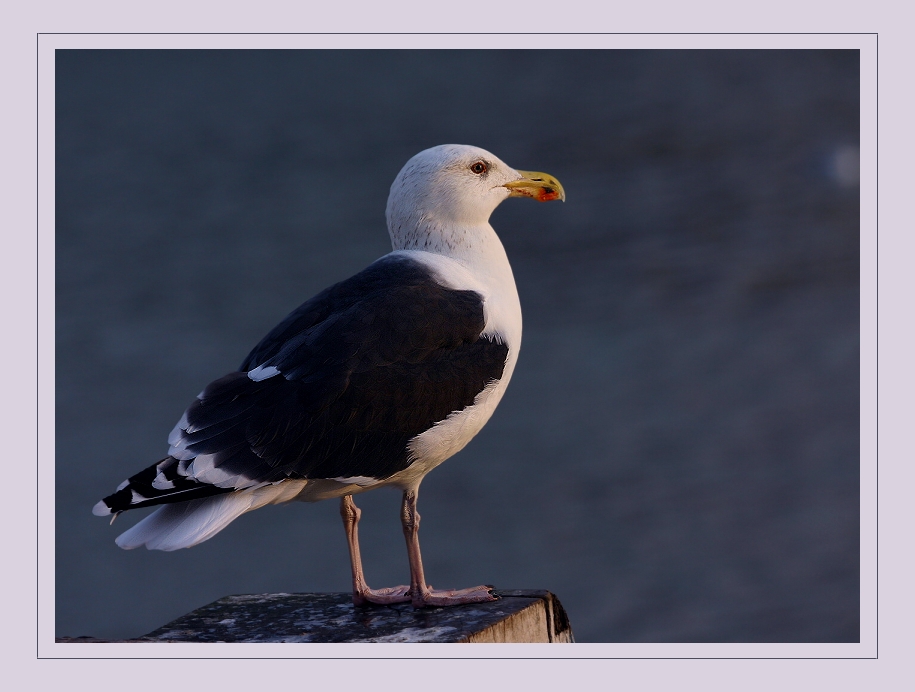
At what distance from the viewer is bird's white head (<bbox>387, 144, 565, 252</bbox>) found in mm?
4000

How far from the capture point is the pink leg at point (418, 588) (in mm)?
3824

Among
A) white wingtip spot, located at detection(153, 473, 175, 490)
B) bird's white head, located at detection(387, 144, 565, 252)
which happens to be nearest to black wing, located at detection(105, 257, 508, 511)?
white wingtip spot, located at detection(153, 473, 175, 490)

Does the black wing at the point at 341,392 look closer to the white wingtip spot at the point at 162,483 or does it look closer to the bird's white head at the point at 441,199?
the white wingtip spot at the point at 162,483

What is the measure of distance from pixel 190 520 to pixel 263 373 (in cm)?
57

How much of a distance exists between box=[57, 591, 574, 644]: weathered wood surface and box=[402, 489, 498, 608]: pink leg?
4cm

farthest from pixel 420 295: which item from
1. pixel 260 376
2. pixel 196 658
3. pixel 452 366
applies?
pixel 196 658

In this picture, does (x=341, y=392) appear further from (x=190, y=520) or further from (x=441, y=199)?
(x=441, y=199)

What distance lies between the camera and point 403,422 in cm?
354

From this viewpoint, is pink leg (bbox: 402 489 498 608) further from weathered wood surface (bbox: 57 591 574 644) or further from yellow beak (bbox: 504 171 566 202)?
yellow beak (bbox: 504 171 566 202)

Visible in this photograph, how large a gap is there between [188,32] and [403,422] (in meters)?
1.95

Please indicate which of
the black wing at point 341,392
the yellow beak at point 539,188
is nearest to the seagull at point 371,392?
the black wing at point 341,392

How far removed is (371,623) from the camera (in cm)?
368

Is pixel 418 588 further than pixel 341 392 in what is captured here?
Yes

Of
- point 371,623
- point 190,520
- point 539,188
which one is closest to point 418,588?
point 371,623
